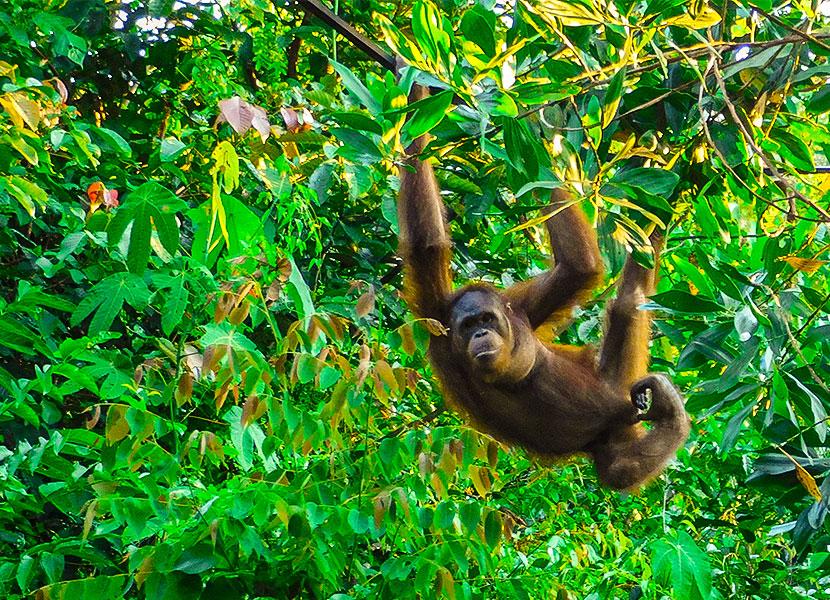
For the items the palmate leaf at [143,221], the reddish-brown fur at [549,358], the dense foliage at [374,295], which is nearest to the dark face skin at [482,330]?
the reddish-brown fur at [549,358]

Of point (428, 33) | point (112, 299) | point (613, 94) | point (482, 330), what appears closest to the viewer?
point (428, 33)

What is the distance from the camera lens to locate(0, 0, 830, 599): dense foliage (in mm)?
2391

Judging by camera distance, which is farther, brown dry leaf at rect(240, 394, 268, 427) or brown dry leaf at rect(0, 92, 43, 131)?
brown dry leaf at rect(0, 92, 43, 131)

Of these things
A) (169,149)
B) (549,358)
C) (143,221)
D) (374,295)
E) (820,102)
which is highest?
(820,102)

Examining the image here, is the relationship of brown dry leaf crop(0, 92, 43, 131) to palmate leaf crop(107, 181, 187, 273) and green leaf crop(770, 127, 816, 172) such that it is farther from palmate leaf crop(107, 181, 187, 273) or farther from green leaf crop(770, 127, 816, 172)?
green leaf crop(770, 127, 816, 172)

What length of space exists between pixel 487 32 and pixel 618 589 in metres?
2.54

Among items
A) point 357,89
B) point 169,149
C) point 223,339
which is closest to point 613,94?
point 357,89

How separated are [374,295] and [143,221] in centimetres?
64

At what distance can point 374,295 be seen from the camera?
275cm

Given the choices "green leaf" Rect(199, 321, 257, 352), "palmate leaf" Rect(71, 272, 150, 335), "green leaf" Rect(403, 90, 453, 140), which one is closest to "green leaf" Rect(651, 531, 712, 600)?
"green leaf" Rect(199, 321, 257, 352)

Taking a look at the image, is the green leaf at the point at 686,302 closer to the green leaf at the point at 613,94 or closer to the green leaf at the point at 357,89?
the green leaf at the point at 613,94

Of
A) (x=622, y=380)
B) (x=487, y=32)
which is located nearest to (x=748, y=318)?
(x=487, y=32)

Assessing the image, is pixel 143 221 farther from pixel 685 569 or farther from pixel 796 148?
pixel 796 148

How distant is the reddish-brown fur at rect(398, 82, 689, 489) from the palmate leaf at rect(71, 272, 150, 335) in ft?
3.89
